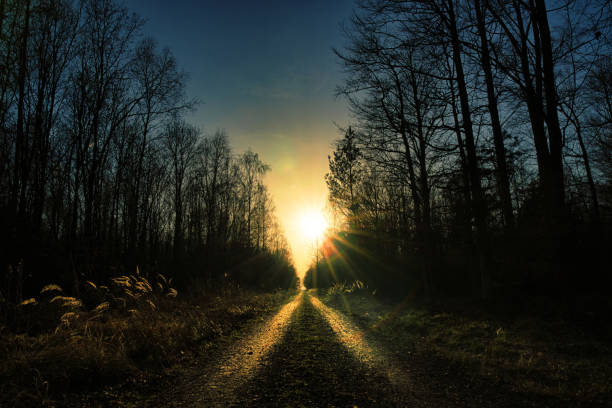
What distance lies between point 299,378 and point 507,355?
3717 millimetres

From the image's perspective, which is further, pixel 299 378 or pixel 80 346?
pixel 80 346

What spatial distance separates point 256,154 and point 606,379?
3422cm

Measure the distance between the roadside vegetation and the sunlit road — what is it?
60 centimetres

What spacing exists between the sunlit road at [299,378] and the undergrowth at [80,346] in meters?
1.03

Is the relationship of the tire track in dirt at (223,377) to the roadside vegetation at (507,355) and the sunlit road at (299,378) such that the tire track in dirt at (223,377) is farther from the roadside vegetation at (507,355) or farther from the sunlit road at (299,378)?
the roadside vegetation at (507,355)

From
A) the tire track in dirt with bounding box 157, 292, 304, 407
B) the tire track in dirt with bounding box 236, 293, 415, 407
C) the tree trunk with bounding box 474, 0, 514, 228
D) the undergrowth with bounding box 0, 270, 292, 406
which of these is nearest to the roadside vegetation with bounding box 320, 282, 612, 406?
the tire track in dirt with bounding box 236, 293, 415, 407

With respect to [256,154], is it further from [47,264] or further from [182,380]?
[182,380]

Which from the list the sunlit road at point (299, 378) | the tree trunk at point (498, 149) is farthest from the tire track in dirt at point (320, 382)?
the tree trunk at point (498, 149)

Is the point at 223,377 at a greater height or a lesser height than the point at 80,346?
lesser

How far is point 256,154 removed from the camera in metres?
35.1

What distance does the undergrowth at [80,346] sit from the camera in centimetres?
350

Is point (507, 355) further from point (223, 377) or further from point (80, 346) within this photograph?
point (80, 346)

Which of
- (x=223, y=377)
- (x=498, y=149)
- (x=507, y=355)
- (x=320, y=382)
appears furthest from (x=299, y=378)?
(x=498, y=149)

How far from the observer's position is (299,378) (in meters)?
4.06
